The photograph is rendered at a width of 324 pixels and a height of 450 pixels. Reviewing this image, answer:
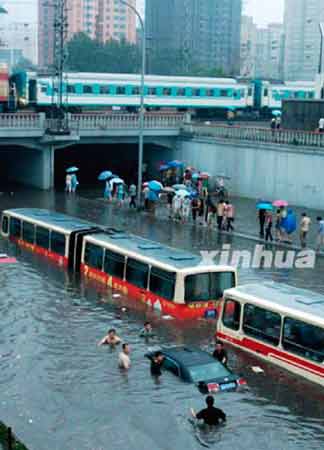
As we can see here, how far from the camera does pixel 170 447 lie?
47.5ft

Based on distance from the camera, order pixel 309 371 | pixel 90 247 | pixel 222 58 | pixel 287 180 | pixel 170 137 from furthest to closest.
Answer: pixel 222 58 → pixel 170 137 → pixel 287 180 → pixel 90 247 → pixel 309 371

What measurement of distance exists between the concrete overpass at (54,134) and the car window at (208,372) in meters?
30.5

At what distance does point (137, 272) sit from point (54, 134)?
80.1 ft

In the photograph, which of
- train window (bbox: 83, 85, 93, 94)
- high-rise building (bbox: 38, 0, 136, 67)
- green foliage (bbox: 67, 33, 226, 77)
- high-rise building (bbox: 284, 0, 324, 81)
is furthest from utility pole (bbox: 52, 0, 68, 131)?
high-rise building (bbox: 284, 0, 324, 81)

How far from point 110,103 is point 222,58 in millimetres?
104610

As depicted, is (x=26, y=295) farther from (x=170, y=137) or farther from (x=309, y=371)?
(x=170, y=137)

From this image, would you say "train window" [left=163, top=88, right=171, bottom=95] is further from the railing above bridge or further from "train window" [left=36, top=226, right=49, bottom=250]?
"train window" [left=36, top=226, right=49, bottom=250]

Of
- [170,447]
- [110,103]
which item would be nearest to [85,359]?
[170,447]

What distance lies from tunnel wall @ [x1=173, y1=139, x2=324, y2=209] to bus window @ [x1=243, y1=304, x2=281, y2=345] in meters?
23.5

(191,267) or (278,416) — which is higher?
(191,267)

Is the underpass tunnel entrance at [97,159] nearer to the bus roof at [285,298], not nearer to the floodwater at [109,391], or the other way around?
the floodwater at [109,391]

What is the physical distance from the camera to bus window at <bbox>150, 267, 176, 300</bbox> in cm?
2219

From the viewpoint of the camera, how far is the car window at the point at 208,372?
17203 millimetres

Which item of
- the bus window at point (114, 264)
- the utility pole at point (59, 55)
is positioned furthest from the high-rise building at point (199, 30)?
the bus window at point (114, 264)
